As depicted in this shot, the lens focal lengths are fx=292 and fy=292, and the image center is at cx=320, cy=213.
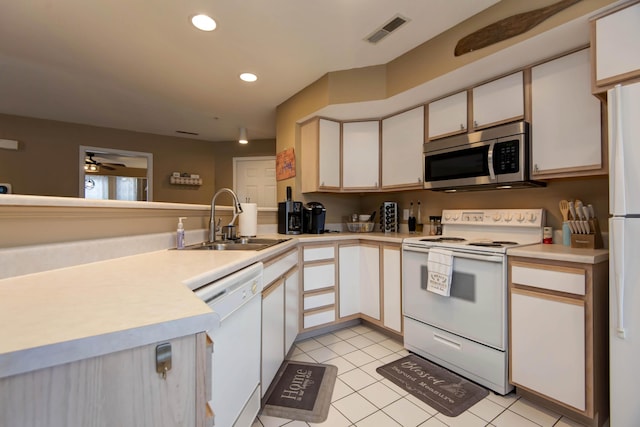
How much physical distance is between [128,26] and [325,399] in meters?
2.79

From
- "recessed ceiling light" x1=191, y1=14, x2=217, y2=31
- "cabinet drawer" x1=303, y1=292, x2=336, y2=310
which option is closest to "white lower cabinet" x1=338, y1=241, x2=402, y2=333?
"cabinet drawer" x1=303, y1=292, x2=336, y2=310

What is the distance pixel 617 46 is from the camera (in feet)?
4.55

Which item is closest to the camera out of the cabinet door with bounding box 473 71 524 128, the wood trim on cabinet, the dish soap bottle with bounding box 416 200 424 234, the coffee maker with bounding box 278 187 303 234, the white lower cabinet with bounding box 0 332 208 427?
the white lower cabinet with bounding box 0 332 208 427

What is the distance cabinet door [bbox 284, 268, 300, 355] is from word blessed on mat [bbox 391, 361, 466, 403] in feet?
2.45

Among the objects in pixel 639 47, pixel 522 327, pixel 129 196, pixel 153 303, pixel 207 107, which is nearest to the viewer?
pixel 153 303

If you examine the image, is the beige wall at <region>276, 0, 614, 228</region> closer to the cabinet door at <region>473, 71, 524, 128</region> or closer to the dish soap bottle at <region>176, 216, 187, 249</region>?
the cabinet door at <region>473, 71, 524, 128</region>

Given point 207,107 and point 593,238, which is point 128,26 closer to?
point 207,107

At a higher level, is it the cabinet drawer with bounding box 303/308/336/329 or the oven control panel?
the oven control panel

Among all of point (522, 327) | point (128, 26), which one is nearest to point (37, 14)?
point (128, 26)

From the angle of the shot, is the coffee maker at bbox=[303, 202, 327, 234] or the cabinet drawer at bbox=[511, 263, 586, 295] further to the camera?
the coffee maker at bbox=[303, 202, 327, 234]

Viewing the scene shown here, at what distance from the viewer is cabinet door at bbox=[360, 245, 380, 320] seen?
257 cm

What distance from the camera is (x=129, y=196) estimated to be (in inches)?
225

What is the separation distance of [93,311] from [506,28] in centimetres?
237

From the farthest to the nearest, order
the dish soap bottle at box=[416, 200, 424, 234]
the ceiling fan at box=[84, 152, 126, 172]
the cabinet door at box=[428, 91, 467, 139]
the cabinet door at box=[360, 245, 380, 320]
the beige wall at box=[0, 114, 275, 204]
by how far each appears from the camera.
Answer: the ceiling fan at box=[84, 152, 126, 172]
the beige wall at box=[0, 114, 275, 204]
the dish soap bottle at box=[416, 200, 424, 234]
the cabinet door at box=[360, 245, 380, 320]
the cabinet door at box=[428, 91, 467, 139]
